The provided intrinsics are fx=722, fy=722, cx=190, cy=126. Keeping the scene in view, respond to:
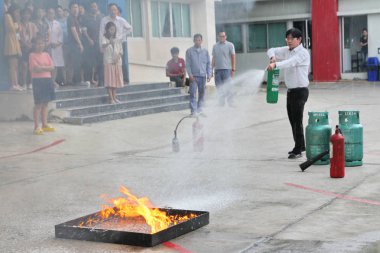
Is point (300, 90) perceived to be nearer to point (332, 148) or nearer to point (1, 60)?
point (332, 148)

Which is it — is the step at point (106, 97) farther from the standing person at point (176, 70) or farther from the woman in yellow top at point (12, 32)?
the woman in yellow top at point (12, 32)

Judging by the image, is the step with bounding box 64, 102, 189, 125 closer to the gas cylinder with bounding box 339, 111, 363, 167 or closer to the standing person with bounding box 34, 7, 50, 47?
the standing person with bounding box 34, 7, 50, 47

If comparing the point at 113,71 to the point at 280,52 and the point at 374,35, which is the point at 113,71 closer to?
the point at 280,52

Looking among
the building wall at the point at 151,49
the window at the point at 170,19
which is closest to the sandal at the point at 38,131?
the building wall at the point at 151,49

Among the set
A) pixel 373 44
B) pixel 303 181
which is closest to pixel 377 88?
pixel 373 44

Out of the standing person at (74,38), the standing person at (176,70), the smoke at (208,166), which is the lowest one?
the smoke at (208,166)

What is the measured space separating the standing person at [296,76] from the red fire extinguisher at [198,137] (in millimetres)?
1688

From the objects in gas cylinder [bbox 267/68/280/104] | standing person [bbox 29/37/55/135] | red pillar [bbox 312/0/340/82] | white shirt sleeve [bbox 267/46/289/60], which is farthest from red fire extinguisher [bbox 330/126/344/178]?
red pillar [bbox 312/0/340/82]

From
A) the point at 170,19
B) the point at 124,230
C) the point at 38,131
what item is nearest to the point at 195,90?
the point at 38,131

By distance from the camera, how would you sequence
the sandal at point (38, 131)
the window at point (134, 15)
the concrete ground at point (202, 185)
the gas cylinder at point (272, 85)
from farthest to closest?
the window at point (134, 15), the sandal at point (38, 131), the gas cylinder at point (272, 85), the concrete ground at point (202, 185)

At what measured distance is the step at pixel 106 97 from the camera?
14.7 metres

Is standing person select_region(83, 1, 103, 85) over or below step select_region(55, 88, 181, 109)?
over

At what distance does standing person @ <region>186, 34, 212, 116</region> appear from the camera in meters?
15.1

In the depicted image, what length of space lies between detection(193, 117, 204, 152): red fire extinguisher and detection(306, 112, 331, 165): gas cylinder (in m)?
2.25
